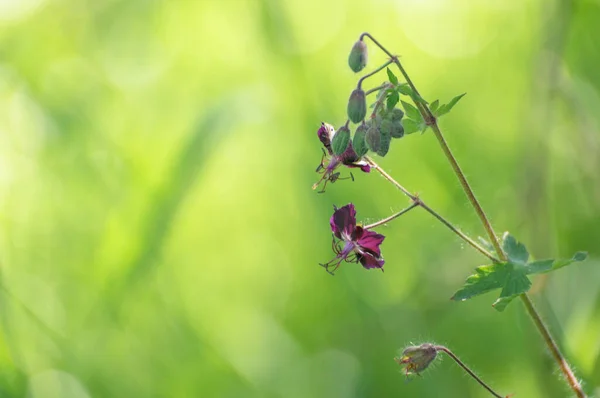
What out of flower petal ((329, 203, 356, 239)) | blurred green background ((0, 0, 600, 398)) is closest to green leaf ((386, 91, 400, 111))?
flower petal ((329, 203, 356, 239))

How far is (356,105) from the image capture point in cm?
167

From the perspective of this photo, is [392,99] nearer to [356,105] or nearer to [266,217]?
[356,105]

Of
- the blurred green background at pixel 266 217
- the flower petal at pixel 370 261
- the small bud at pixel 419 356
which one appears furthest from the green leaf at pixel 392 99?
the blurred green background at pixel 266 217

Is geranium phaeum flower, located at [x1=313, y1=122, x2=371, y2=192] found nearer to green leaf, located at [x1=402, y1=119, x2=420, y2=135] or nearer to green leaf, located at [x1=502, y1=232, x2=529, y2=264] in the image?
green leaf, located at [x1=402, y1=119, x2=420, y2=135]

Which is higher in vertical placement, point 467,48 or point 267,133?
point 467,48

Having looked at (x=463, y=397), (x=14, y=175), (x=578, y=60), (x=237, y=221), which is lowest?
(x=463, y=397)

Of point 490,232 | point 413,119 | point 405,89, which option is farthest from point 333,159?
point 490,232

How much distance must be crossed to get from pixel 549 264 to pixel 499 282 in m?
0.14

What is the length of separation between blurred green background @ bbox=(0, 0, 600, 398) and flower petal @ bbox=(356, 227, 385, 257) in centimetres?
82

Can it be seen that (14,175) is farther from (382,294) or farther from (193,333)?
(382,294)

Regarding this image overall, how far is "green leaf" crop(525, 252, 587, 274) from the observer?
5.02 ft

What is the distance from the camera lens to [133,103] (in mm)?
→ 4285

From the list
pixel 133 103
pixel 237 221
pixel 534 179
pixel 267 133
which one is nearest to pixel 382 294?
pixel 534 179

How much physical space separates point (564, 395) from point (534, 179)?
0.85m
